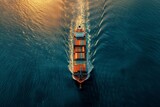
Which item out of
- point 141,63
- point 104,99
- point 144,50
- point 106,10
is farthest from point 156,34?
point 104,99

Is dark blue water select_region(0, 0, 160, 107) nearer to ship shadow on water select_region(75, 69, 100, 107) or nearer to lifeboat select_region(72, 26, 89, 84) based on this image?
ship shadow on water select_region(75, 69, 100, 107)

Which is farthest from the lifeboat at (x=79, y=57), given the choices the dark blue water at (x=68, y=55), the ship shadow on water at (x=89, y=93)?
the dark blue water at (x=68, y=55)

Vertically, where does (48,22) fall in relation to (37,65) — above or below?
above

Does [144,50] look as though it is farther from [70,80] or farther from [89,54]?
[70,80]

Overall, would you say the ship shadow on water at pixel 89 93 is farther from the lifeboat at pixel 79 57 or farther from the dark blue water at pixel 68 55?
the lifeboat at pixel 79 57

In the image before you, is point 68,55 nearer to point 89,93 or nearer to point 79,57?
point 79,57

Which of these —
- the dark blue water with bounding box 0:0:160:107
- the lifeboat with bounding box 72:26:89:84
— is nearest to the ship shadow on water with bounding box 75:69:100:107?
the dark blue water with bounding box 0:0:160:107
